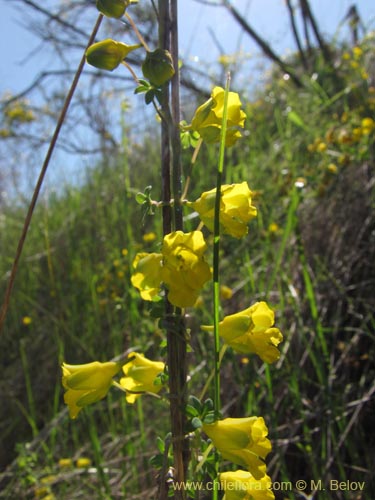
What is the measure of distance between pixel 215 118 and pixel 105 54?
161 mm

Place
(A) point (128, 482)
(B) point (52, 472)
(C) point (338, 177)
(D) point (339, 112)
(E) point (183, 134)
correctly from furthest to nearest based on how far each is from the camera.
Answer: (D) point (339, 112)
(C) point (338, 177)
(B) point (52, 472)
(A) point (128, 482)
(E) point (183, 134)

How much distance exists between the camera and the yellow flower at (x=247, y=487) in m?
0.57

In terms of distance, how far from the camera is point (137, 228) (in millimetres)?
2447

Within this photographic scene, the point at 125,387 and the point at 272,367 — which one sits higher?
the point at 125,387

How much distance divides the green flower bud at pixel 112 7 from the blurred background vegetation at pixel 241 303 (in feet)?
0.98

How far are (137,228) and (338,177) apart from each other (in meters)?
1.02

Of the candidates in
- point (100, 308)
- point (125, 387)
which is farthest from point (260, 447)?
point (100, 308)

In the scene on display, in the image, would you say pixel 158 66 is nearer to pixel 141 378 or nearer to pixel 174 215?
pixel 174 215

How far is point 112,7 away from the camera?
0.56 metres

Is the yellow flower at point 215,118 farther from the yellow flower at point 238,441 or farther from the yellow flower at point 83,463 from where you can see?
the yellow flower at point 83,463

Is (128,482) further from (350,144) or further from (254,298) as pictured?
(350,144)

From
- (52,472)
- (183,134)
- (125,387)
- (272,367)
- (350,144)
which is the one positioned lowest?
(52,472)

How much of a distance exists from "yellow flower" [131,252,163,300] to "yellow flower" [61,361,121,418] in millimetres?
121

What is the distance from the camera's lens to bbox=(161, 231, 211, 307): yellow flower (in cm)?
53
